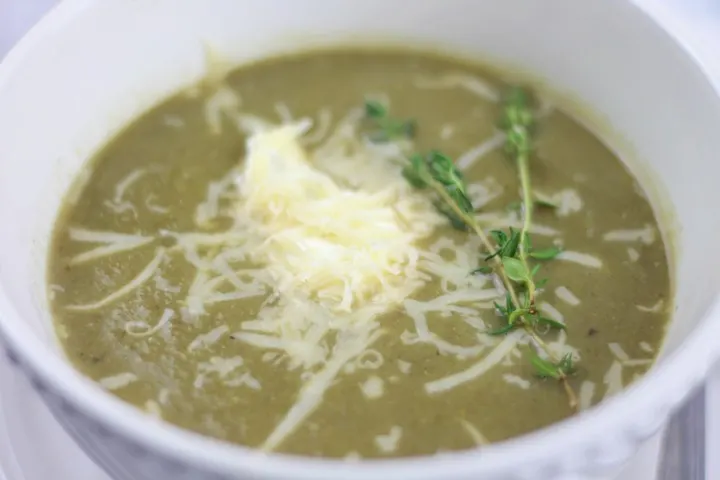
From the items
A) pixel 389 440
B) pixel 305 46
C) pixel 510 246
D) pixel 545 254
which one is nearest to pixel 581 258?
pixel 545 254

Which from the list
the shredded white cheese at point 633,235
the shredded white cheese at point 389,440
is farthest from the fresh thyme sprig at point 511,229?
the shredded white cheese at point 389,440

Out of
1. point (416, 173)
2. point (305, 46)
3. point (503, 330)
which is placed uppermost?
point (305, 46)

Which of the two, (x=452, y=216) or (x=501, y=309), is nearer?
(x=501, y=309)

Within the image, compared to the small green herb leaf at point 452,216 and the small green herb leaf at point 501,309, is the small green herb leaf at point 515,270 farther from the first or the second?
the small green herb leaf at point 452,216

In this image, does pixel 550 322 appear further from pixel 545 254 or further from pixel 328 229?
pixel 328 229

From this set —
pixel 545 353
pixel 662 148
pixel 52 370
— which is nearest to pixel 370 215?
pixel 545 353

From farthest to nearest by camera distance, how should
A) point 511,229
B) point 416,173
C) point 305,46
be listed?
point 305,46 → point 416,173 → point 511,229

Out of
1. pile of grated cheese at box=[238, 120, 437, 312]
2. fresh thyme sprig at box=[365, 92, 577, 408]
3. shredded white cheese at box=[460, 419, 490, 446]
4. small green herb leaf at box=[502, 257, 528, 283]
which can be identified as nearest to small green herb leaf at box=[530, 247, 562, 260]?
fresh thyme sprig at box=[365, 92, 577, 408]
